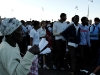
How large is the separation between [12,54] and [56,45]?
19.8 ft

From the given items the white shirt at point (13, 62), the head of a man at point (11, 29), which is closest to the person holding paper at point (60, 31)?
the head of a man at point (11, 29)

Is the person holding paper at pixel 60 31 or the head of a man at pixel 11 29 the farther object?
the person holding paper at pixel 60 31

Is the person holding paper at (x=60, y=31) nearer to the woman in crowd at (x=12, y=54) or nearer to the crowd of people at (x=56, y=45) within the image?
the crowd of people at (x=56, y=45)

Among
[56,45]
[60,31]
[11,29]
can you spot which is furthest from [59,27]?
[11,29]

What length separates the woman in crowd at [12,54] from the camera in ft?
6.64

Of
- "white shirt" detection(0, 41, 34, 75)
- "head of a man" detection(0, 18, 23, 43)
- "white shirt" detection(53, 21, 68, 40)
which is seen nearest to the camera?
"white shirt" detection(0, 41, 34, 75)

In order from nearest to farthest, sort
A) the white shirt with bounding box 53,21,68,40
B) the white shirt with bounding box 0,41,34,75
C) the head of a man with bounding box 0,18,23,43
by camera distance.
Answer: the white shirt with bounding box 0,41,34,75, the head of a man with bounding box 0,18,23,43, the white shirt with bounding box 53,21,68,40

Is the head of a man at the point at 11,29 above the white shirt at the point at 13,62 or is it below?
above

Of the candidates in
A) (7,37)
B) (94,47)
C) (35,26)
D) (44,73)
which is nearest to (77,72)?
(44,73)

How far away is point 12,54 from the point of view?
211 cm

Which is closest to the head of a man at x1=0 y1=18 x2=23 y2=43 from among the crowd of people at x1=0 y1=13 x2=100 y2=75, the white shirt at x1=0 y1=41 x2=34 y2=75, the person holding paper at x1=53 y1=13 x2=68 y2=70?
the crowd of people at x1=0 y1=13 x2=100 y2=75

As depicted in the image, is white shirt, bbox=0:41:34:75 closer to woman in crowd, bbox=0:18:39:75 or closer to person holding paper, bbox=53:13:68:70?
woman in crowd, bbox=0:18:39:75

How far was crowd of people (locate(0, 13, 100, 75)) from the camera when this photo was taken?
2.07 metres

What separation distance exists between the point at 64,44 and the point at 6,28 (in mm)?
5863
